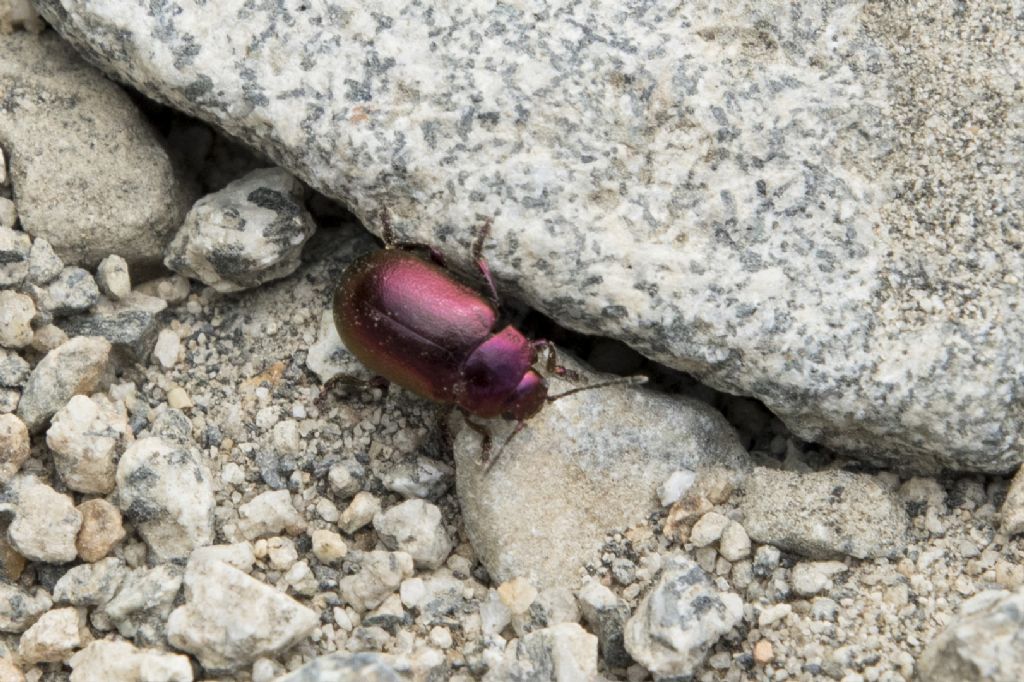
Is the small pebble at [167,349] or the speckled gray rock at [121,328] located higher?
the speckled gray rock at [121,328]

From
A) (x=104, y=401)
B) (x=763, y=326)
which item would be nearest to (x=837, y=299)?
(x=763, y=326)

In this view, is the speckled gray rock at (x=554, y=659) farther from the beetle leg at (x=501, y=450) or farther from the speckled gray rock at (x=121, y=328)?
the speckled gray rock at (x=121, y=328)

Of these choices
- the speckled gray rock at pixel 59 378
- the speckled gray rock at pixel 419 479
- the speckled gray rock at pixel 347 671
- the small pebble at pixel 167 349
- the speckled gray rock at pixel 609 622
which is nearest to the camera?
the speckled gray rock at pixel 347 671

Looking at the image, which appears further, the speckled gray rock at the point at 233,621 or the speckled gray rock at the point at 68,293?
the speckled gray rock at the point at 68,293

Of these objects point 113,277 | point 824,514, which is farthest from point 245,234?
point 824,514

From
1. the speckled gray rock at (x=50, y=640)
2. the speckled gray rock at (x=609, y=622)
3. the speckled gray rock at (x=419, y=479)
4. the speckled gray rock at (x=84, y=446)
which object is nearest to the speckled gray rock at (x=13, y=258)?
the speckled gray rock at (x=84, y=446)

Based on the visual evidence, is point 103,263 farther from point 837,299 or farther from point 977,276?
point 977,276

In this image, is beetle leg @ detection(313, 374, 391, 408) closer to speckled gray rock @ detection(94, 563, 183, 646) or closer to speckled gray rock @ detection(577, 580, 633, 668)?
speckled gray rock @ detection(94, 563, 183, 646)

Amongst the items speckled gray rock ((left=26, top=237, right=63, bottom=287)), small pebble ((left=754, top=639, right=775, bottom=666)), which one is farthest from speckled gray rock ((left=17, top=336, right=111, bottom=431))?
small pebble ((left=754, top=639, right=775, bottom=666))
